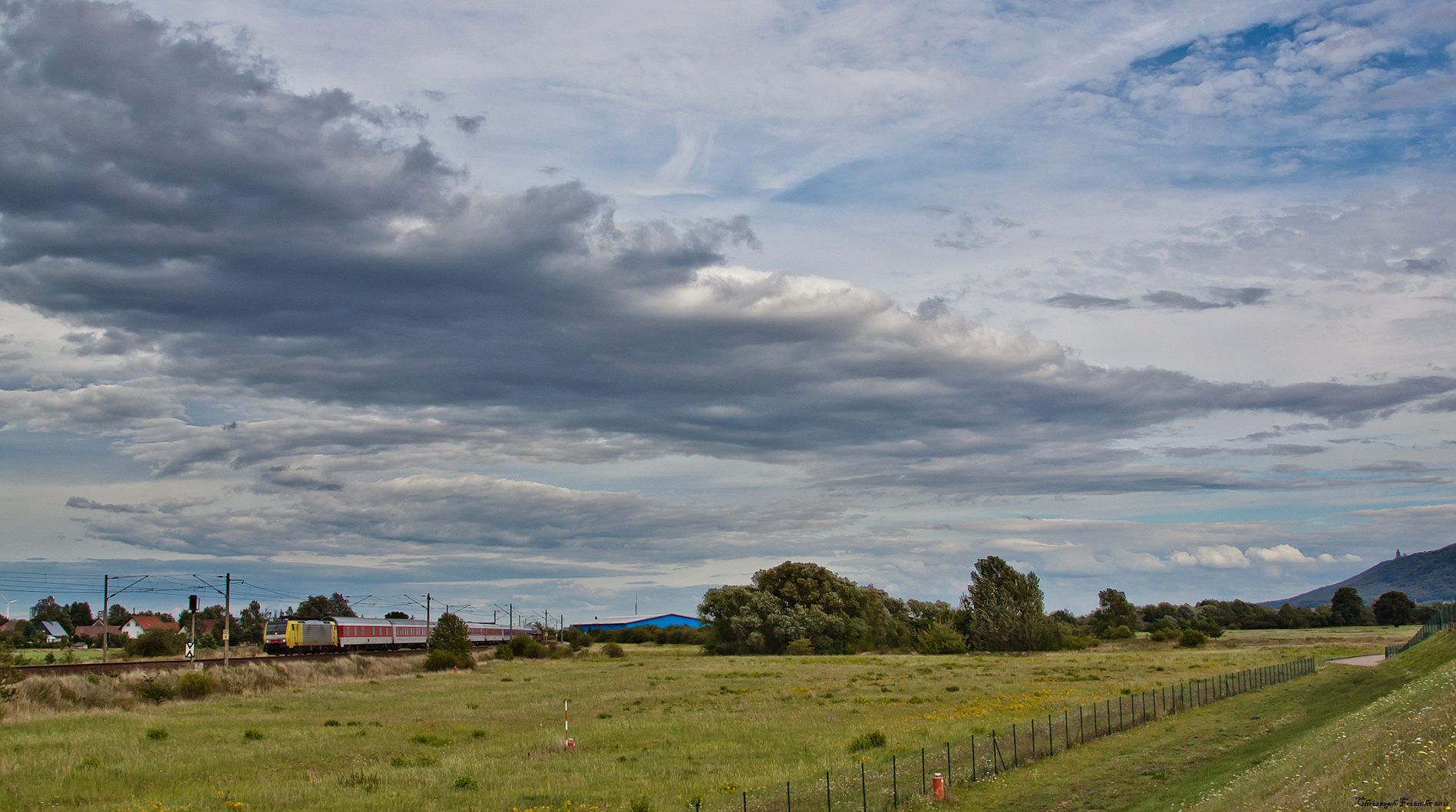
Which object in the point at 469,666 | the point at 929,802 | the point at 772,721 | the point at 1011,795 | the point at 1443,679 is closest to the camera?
the point at 929,802

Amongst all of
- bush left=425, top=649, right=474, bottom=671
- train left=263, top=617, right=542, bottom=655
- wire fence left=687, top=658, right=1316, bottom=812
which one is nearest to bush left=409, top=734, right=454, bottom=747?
wire fence left=687, top=658, right=1316, bottom=812

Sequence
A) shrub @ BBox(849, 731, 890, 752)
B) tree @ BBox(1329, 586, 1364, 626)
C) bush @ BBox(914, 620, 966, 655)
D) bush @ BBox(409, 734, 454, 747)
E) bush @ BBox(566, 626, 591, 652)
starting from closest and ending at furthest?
shrub @ BBox(849, 731, 890, 752) → bush @ BBox(409, 734, 454, 747) → bush @ BBox(914, 620, 966, 655) → bush @ BBox(566, 626, 591, 652) → tree @ BBox(1329, 586, 1364, 626)

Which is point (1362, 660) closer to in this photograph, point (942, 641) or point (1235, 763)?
point (1235, 763)

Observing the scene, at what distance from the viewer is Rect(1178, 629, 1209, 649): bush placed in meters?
114

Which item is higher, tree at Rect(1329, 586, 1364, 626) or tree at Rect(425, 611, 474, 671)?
tree at Rect(425, 611, 474, 671)

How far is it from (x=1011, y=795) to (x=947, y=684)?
119 ft

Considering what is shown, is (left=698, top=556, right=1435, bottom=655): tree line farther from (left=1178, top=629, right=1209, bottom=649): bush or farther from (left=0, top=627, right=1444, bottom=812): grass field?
(left=0, top=627, right=1444, bottom=812): grass field

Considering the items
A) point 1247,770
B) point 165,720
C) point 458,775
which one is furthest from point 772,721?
point 165,720

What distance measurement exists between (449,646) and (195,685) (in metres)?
41.3

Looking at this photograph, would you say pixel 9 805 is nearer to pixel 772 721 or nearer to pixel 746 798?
pixel 746 798

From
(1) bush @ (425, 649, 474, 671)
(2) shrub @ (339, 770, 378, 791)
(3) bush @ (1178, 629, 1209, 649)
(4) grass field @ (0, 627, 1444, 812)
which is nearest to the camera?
(4) grass field @ (0, 627, 1444, 812)

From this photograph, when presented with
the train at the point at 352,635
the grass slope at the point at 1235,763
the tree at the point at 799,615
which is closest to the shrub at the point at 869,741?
the grass slope at the point at 1235,763

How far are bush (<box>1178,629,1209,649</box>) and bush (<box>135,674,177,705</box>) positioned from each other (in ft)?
346

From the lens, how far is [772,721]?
40250mm
